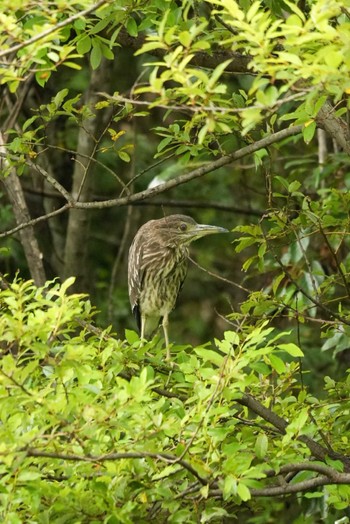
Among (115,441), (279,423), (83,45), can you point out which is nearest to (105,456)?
(115,441)

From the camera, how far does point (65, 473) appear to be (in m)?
3.10

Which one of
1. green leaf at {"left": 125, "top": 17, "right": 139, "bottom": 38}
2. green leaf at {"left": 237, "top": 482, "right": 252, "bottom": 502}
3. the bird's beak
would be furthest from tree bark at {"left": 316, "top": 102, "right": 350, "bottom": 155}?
the bird's beak

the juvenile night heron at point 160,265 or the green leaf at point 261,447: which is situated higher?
the green leaf at point 261,447

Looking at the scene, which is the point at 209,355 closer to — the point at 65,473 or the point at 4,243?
the point at 65,473

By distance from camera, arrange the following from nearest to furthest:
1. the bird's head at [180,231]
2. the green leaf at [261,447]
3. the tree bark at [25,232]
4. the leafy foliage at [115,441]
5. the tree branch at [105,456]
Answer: the tree branch at [105,456] < the leafy foliage at [115,441] < the green leaf at [261,447] < the tree bark at [25,232] < the bird's head at [180,231]

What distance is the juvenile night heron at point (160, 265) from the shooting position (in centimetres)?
670

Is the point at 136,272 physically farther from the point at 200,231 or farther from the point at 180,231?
the point at 200,231

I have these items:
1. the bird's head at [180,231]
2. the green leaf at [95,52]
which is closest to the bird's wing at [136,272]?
the bird's head at [180,231]

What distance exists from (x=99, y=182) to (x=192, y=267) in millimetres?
1178

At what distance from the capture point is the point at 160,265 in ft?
22.2

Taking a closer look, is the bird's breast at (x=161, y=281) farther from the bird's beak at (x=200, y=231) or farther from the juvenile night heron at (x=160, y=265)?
the bird's beak at (x=200, y=231)

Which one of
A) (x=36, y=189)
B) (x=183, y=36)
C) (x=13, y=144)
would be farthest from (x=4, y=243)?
(x=183, y=36)

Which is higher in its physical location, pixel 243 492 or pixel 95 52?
pixel 95 52

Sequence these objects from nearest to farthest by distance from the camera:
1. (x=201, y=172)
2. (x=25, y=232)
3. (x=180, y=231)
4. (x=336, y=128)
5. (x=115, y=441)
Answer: (x=115, y=441) < (x=201, y=172) < (x=336, y=128) < (x=25, y=232) < (x=180, y=231)
